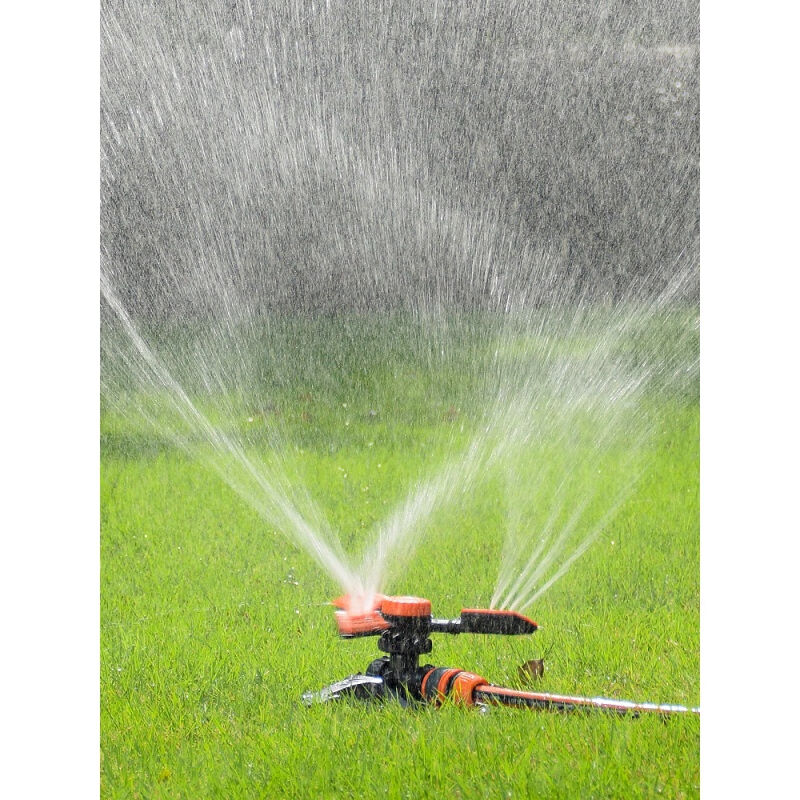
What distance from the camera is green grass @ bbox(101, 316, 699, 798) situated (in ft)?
6.15

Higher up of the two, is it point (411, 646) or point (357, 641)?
point (411, 646)

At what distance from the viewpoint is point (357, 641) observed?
2605 millimetres

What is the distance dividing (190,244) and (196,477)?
1337 millimetres

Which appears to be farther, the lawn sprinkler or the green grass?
the lawn sprinkler

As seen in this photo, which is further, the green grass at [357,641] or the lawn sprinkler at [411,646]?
the lawn sprinkler at [411,646]

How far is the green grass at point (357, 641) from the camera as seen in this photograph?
1.88m

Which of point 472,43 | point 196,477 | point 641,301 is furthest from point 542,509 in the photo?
point 472,43

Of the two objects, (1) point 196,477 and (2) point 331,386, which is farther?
(2) point 331,386

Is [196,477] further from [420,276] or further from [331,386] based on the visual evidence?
[420,276]

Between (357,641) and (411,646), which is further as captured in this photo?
(357,641)

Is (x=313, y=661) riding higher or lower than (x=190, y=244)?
lower
